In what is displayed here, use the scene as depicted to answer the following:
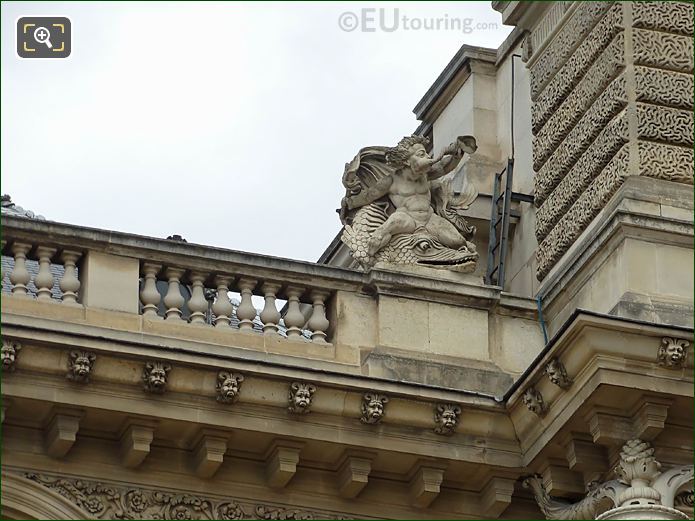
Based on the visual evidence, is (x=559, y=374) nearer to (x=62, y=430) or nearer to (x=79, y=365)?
(x=79, y=365)

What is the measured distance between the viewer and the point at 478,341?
60.7 ft

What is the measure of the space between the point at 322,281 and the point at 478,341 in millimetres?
1278

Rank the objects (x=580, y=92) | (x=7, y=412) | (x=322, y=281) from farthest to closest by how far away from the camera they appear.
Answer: (x=580, y=92) < (x=322, y=281) < (x=7, y=412)

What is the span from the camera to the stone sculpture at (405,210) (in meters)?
18.9

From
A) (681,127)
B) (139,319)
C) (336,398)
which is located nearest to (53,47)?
(139,319)

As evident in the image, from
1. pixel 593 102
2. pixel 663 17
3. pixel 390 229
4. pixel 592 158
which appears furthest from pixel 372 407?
pixel 663 17

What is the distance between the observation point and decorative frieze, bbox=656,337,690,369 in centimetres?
1706

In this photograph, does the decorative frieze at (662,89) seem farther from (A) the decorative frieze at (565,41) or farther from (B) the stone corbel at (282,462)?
(B) the stone corbel at (282,462)

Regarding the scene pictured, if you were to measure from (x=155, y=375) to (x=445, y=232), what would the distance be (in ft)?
10.3

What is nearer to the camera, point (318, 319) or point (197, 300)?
point (197, 300)

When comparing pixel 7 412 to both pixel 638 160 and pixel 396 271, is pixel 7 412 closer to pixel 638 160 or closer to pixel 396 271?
pixel 396 271

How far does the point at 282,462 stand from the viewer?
17.4 meters

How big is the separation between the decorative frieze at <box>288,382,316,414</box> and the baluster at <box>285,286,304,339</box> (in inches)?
32.9

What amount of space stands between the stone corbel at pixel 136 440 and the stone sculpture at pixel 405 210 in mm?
2480
